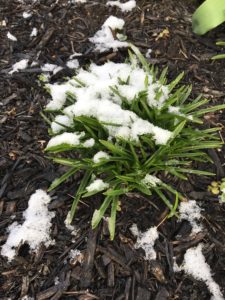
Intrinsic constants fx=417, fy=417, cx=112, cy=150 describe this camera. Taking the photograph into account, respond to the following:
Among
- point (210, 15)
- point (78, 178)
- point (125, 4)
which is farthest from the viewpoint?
point (125, 4)

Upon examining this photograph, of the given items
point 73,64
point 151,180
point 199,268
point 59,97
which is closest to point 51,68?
point 73,64

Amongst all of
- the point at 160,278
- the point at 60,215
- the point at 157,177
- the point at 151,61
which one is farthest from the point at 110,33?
the point at 160,278

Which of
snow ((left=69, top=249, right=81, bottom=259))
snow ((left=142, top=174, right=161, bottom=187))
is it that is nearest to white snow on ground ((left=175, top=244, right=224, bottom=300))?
snow ((left=142, top=174, right=161, bottom=187))

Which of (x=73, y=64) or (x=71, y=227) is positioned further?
(x=73, y=64)

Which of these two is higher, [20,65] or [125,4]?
[125,4]

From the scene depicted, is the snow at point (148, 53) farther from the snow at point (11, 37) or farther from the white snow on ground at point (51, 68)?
the snow at point (11, 37)

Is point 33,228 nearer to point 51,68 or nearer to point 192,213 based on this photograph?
point 192,213

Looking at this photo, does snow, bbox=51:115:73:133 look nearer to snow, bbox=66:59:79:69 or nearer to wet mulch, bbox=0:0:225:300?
wet mulch, bbox=0:0:225:300
